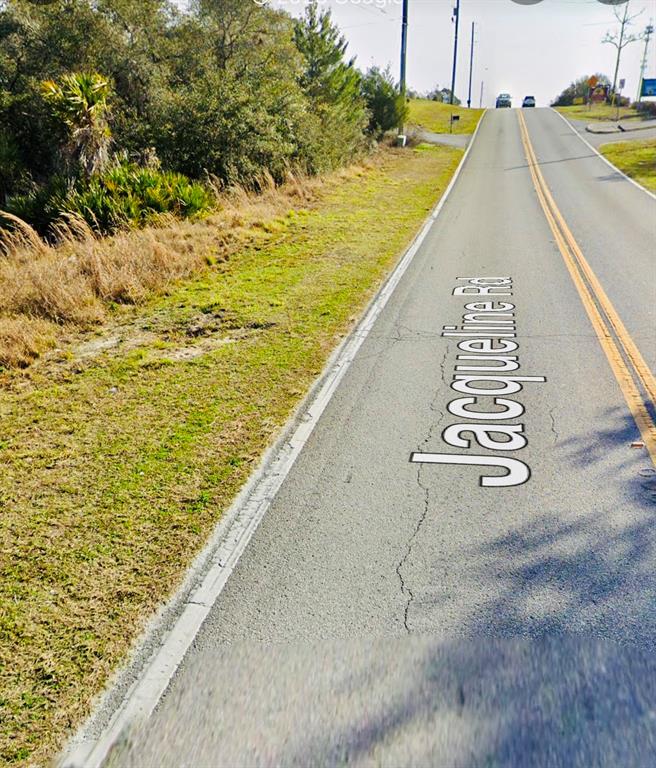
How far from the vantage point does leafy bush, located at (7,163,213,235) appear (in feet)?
A: 44.7

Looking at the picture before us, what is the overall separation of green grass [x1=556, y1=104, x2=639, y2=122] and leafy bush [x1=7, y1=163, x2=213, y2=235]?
4463cm

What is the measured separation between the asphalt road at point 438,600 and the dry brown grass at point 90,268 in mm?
4622

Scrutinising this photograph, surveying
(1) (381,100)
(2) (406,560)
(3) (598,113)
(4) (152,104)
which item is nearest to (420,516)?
(2) (406,560)

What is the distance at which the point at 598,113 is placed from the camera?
52.6 metres

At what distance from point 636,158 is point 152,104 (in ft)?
73.0

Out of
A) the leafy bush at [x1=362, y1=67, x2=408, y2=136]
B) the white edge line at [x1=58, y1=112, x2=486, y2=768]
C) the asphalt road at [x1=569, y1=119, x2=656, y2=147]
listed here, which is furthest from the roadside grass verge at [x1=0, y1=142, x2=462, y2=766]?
the asphalt road at [x1=569, y1=119, x2=656, y2=147]

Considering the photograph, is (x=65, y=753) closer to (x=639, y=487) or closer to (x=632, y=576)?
(x=632, y=576)

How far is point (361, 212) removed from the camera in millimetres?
16375

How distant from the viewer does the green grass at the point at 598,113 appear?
160ft

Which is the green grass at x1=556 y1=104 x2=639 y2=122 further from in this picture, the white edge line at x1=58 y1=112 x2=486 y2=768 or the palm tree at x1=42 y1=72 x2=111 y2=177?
the white edge line at x1=58 y1=112 x2=486 y2=768

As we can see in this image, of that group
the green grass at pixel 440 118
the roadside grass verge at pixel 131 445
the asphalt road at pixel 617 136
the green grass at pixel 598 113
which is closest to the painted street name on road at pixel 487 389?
the roadside grass verge at pixel 131 445

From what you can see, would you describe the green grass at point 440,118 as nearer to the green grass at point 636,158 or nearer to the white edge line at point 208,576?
the green grass at point 636,158

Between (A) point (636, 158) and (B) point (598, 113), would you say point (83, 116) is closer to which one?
(A) point (636, 158)

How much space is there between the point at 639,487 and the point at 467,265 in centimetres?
783
